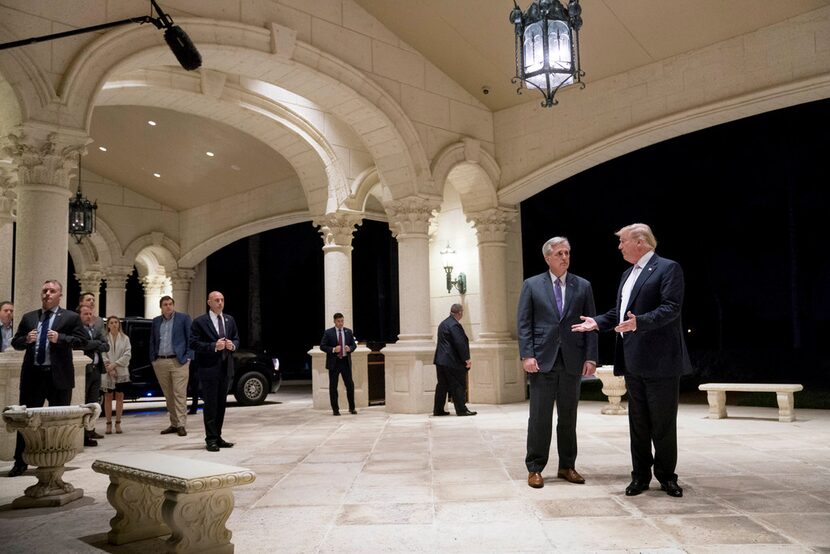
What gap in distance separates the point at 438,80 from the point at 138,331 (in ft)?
22.0

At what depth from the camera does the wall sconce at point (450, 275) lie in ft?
41.0

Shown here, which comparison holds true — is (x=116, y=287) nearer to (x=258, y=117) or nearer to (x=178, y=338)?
(x=258, y=117)

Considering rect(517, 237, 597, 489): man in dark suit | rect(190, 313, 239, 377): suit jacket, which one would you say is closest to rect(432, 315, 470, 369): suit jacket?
rect(190, 313, 239, 377): suit jacket

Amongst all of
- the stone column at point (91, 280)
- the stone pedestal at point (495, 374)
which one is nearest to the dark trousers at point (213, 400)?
the stone pedestal at point (495, 374)

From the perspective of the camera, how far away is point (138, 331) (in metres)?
12.1

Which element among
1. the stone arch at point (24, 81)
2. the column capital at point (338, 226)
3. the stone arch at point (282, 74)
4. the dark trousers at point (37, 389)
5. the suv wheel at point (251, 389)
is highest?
the stone arch at point (282, 74)

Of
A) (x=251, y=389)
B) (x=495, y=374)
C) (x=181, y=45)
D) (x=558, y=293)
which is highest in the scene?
(x=181, y=45)

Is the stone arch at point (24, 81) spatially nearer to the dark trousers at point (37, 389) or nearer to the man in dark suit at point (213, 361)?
the man in dark suit at point (213, 361)

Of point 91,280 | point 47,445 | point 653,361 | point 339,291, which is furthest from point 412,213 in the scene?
point 91,280

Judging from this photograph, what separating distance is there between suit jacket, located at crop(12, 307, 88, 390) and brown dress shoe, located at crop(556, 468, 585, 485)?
392 cm

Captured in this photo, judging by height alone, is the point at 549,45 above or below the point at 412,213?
above

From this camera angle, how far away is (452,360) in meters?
9.41

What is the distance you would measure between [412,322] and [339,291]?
5.82ft

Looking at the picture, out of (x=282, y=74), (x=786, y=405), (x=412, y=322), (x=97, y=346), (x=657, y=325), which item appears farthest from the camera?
(x=412, y=322)
